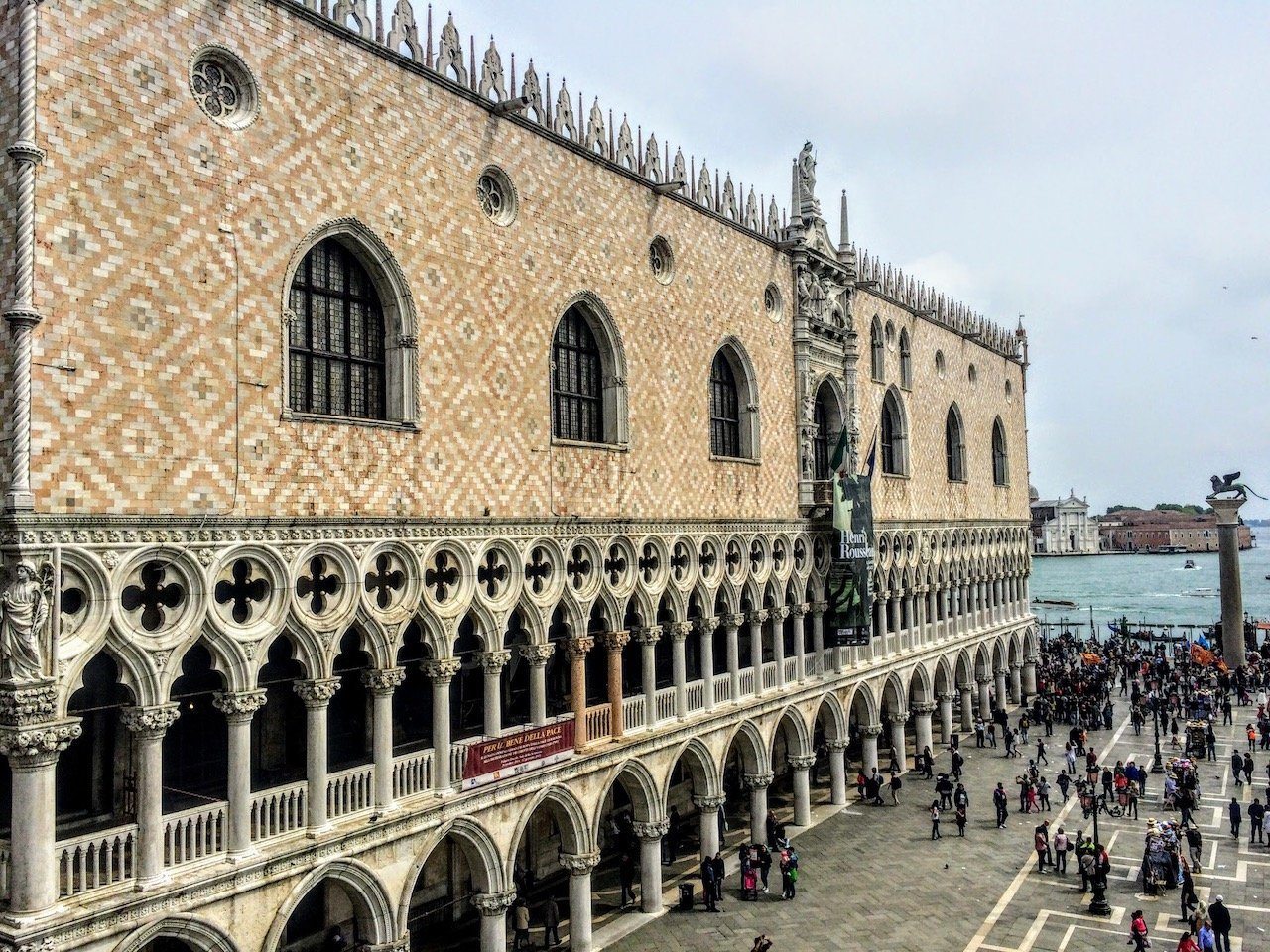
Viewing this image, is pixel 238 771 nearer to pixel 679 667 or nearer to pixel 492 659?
pixel 492 659

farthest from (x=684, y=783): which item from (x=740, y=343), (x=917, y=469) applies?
(x=917, y=469)

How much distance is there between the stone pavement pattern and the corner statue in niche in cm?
1131

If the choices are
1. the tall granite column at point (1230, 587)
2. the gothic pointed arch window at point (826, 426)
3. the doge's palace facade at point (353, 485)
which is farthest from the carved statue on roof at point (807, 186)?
the tall granite column at point (1230, 587)

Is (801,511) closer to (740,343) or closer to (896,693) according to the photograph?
(740,343)

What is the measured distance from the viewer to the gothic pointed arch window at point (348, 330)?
12.7 meters

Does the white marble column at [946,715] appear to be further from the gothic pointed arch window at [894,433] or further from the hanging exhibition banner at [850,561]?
the hanging exhibition banner at [850,561]

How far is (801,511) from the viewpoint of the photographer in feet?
79.6

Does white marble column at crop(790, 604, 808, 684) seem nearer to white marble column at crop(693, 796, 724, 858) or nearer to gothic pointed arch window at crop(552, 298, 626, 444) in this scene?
white marble column at crop(693, 796, 724, 858)

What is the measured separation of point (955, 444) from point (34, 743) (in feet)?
106

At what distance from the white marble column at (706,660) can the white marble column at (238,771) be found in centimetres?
1086

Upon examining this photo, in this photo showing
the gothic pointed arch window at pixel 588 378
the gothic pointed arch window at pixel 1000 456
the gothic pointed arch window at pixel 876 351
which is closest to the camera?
the gothic pointed arch window at pixel 588 378

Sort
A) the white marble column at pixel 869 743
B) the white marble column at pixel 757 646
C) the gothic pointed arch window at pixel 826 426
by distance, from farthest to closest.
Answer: the white marble column at pixel 869 743 < the gothic pointed arch window at pixel 826 426 < the white marble column at pixel 757 646

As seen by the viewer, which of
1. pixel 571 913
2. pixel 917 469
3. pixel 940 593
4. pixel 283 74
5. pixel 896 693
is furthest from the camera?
pixel 940 593

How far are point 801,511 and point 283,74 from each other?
15960mm
